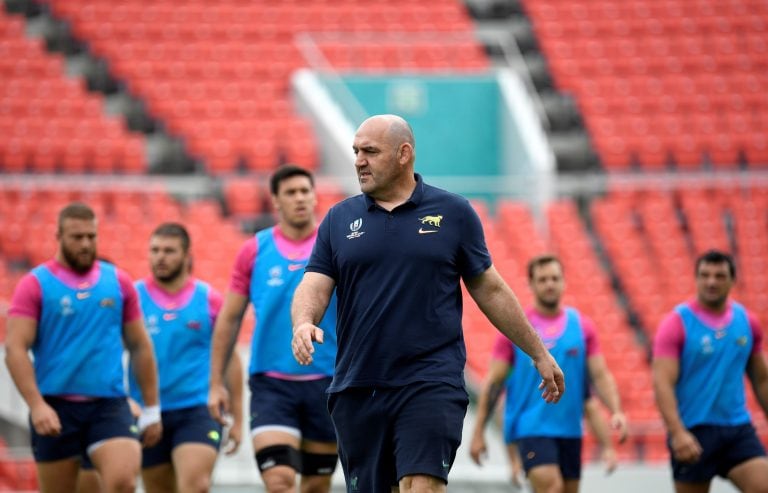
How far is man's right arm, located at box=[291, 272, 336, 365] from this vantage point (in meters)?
6.01

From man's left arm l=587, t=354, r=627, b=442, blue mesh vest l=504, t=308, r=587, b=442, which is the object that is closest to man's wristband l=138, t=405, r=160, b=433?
blue mesh vest l=504, t=308, r=587, b=442

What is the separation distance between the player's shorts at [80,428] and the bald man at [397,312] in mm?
2675

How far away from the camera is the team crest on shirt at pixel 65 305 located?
8555 millimetres

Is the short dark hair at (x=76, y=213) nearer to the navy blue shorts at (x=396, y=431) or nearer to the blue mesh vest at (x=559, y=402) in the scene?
the navy blue shorts at (x=396, y=431)

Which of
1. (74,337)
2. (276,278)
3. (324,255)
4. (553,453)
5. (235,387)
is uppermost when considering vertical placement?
(276,278)

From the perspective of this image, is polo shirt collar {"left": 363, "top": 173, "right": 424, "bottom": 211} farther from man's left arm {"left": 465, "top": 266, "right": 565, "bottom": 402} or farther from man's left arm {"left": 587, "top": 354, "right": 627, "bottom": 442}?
man's left arm {"left": 587, "top": 354, "right": 627, "bottom": 442}

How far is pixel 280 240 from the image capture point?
29.3 feet

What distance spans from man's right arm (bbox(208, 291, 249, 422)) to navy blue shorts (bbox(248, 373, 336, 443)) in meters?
0.25

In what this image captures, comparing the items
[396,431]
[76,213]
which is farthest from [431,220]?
[76,213]

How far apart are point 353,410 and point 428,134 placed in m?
15.9

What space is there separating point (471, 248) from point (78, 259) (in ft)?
10.7

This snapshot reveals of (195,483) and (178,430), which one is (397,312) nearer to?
(195,483)

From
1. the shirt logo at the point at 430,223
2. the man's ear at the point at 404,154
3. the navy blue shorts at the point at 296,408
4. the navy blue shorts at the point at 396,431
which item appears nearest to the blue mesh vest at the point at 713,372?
the navy blue shorts at the point at 296,408

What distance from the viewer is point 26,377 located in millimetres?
8250
